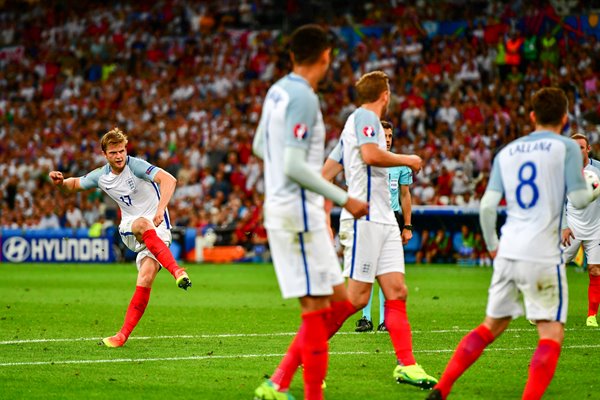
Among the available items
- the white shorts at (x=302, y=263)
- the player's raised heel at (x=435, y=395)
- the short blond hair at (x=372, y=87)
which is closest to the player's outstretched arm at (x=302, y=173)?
the white shorts at (x=302, y=263)

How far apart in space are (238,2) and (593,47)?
15529 mm

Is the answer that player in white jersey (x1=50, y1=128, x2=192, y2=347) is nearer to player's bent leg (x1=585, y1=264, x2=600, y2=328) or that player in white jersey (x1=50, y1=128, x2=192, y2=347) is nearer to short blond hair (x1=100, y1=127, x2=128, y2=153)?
short blond hair (x1=100, y1=127, x2=128, y2=153)

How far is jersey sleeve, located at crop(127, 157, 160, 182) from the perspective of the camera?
12117mm

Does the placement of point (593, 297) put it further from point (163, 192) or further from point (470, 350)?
point (470, 350)

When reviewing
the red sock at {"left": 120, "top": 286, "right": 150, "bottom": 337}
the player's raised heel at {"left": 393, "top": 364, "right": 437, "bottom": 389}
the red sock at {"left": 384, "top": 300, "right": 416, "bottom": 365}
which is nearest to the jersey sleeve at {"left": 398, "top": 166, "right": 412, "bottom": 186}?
the red sock at {"left": 120, "top": 286, "right": 150, "bottom": 337}

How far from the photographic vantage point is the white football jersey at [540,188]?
7359 millimetres

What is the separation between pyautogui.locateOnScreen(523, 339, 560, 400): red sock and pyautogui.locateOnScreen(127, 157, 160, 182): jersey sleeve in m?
5.87

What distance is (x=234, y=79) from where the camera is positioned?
38688mm

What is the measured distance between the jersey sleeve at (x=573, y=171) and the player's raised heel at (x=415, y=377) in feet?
7.41

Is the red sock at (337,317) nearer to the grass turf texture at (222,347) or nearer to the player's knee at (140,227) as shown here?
the grass turf texture at (222,347)

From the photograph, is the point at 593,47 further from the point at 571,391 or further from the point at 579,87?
the point at 571,391

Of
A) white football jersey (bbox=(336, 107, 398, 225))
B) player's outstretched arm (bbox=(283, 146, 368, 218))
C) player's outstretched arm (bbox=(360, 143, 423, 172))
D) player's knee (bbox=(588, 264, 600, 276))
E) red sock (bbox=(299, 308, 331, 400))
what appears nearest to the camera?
player's outstretched arm (bbox=(283, 146, 368, 218))

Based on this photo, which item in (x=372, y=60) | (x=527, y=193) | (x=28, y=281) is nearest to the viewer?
(x=527, y=193)

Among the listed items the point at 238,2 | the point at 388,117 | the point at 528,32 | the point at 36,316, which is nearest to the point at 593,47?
the point at 528,32
